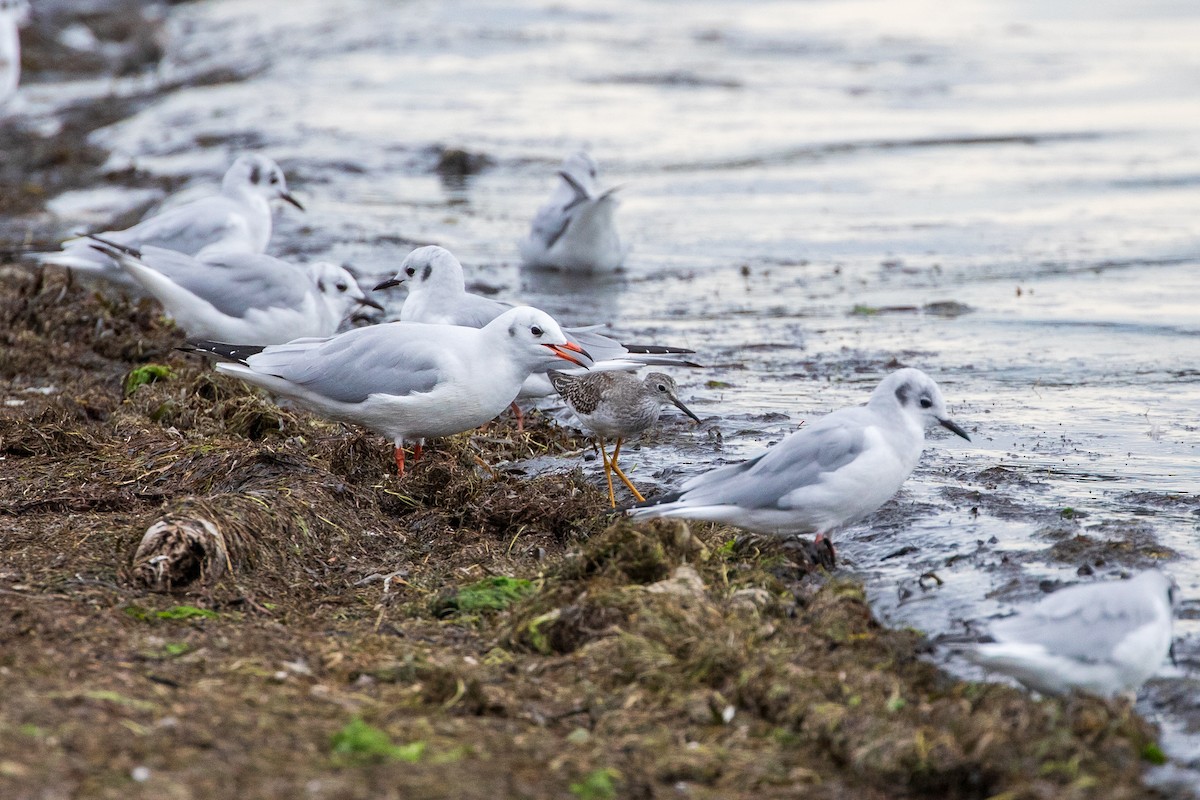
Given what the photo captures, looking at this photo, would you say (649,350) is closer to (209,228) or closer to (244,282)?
(244,282)

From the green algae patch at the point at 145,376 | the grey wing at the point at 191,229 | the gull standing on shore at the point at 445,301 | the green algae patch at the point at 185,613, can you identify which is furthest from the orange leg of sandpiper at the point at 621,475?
the grey wing at the point at 191,229

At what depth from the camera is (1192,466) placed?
6617 mm

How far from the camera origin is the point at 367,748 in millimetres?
3869

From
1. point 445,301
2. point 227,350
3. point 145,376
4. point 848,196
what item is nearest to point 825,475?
point 227,350

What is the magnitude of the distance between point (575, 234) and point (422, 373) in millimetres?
6159

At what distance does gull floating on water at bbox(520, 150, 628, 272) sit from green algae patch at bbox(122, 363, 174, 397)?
4804 millimetres

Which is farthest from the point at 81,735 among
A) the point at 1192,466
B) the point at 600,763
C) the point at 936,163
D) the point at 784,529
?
the point at 936,163

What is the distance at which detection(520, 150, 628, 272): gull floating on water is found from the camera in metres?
12.5

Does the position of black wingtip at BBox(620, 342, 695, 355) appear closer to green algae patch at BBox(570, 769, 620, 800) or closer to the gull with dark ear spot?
the gull with dark ear spot

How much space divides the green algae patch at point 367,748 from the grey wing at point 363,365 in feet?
9.03

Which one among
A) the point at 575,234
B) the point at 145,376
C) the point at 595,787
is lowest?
the point at 145,376

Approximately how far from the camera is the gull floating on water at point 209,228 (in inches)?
408

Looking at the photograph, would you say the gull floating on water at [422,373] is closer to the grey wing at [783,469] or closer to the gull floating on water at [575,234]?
the grey wing at [783,469]

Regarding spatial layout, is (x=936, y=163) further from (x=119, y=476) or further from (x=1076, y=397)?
(x=119, y=476)
